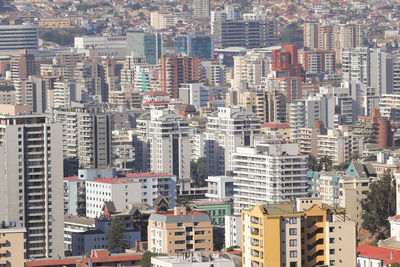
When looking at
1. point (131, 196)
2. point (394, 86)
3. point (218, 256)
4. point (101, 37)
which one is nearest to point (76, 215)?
point (131, 196)

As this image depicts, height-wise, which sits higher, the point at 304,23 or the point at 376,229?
the point at 304,23

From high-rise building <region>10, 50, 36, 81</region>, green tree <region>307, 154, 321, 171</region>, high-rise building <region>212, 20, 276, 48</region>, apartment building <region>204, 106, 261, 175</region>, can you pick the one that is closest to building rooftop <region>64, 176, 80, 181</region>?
apartment building <region>204, 106, 261, 175</region>

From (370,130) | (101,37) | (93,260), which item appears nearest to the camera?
(93,260)

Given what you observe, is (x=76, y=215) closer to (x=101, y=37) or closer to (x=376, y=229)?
(x=376, y=229)

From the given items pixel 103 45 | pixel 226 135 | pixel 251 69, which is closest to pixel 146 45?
pixel 103 45

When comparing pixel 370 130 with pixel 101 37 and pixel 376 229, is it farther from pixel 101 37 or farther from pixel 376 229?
pixel 101 37

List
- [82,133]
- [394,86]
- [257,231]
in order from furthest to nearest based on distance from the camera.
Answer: [394,86], [82,133], [257,231]

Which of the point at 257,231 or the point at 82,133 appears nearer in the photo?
the point at 257,231
